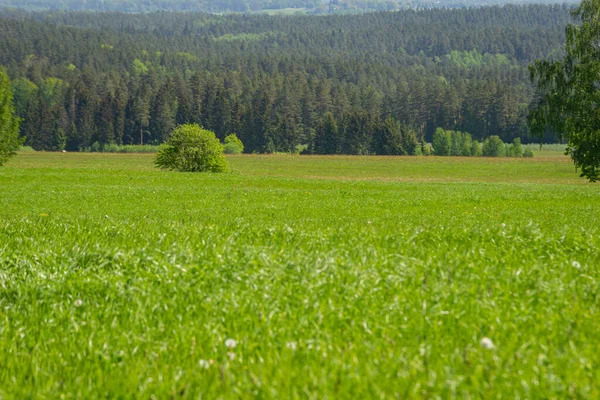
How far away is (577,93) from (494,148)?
11798cm

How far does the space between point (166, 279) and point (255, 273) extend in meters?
0.97

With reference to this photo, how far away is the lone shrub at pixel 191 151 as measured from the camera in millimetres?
75875

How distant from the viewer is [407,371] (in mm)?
4367

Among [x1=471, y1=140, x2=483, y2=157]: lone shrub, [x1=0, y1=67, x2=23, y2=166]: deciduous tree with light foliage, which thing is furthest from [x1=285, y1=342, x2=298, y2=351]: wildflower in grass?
[x1=471, y1=140, x2=483, y2=157]: lone shrub

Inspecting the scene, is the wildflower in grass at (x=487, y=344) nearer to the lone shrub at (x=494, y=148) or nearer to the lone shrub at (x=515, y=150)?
the lone shrub at (x=515, y=150)

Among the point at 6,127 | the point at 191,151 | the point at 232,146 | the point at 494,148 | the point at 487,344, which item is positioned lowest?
the point at 494,148

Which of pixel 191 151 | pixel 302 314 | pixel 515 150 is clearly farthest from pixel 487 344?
pixel 515 150

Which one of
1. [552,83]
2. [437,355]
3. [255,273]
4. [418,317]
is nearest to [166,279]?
[255,273]

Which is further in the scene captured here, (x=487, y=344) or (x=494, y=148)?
(x=494, y=148)

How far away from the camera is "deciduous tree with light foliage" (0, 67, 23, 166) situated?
226 feet

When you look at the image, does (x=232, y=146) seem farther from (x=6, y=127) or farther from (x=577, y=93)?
(x=577, y=93)

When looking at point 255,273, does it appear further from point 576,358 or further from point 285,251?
point 576,358

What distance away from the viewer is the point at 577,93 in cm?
4250

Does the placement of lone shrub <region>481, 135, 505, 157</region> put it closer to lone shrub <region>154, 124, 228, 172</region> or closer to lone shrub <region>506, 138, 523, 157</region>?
lone shrub <region>506, 138, 523, 157</region>
